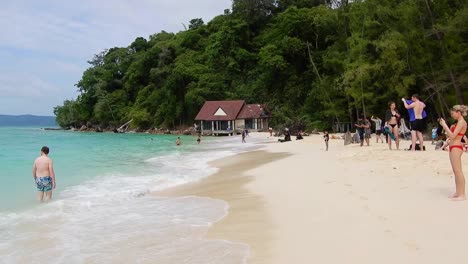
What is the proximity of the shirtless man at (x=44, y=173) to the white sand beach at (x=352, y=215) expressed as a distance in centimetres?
277

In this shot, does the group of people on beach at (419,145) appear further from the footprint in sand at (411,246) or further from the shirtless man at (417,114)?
the footprint in sand at (411,246)

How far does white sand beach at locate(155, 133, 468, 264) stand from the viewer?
431cm

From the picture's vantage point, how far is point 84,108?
261ft

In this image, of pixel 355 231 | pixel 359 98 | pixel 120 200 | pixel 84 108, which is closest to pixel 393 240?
pixel 355 231

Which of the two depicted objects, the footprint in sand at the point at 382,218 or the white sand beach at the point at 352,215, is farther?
the footprint in sand at the point at 382,218

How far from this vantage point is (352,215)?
5777mm

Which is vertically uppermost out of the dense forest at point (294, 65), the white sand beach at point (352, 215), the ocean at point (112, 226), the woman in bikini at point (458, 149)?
the dense forest at point (294, 65)

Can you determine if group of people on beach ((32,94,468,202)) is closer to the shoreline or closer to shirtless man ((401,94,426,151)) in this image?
shirtless man ((401,94,426,151))

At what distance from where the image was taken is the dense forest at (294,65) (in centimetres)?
2128

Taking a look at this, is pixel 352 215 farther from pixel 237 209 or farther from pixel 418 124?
pixel 418 124

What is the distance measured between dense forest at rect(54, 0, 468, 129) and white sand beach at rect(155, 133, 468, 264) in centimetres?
1293

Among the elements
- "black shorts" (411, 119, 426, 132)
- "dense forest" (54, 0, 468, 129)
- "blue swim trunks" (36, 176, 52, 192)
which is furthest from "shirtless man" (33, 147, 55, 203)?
"dense forest" (54, 0, 468, 129)

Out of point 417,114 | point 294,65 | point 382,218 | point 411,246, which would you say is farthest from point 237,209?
point 294,65

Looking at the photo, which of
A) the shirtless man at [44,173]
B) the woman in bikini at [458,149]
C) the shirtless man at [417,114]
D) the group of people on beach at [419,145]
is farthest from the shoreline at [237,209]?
the shirtless man at [417,114]
